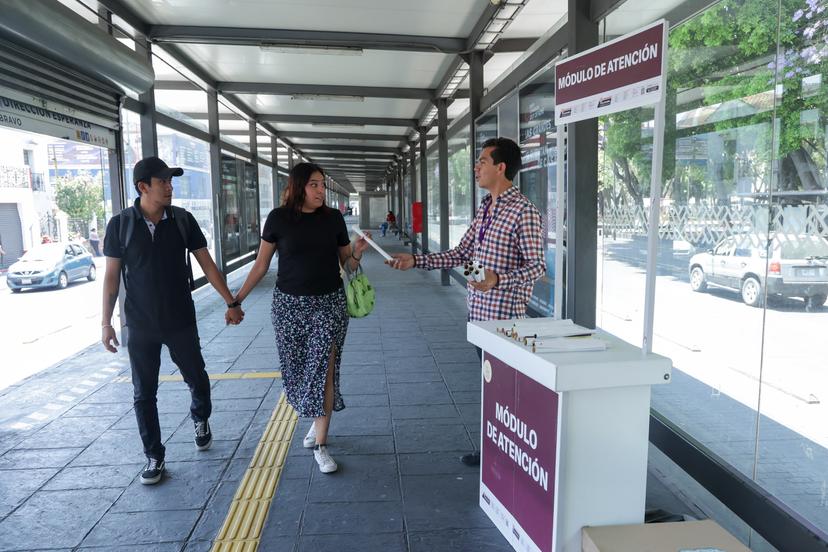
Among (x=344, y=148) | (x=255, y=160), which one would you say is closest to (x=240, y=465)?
(x=255, y=160)

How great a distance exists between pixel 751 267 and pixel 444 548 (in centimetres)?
180

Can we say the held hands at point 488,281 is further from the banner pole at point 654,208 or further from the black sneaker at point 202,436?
the black sneaker at point 202,436

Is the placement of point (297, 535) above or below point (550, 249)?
below

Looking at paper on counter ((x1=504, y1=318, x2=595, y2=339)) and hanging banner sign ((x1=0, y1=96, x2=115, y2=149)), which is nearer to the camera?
paper on counter ((x1=504, y1=318, x2=595, y2=339))

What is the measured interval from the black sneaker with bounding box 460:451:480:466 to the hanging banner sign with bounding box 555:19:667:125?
1871 mm

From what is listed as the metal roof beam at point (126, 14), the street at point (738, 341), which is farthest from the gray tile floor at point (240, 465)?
the metal roof beam at point (126, 14)

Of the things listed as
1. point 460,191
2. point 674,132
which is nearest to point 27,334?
point 460,191

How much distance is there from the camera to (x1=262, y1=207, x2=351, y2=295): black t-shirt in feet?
10.2

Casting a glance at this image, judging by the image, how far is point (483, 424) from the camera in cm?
261

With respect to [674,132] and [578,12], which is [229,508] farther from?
[578,12]

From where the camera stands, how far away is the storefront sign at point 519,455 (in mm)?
2029

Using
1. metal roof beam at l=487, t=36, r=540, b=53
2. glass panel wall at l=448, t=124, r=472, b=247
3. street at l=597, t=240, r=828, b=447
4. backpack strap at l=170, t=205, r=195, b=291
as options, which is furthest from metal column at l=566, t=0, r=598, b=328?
glass panel wall at l=448, t=124, r=472, b=247

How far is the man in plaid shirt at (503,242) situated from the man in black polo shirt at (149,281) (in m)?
1.22

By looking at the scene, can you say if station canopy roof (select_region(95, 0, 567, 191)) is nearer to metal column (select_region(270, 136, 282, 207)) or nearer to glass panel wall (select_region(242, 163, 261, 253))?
glass panel wall (select_region(242, 163, 261, 253))
